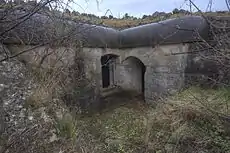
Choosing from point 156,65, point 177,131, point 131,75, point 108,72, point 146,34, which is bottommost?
point 177,131

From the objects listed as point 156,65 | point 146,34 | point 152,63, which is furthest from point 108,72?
point 146,34

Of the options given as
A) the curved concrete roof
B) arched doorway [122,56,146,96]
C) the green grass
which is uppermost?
the curved concrete roof

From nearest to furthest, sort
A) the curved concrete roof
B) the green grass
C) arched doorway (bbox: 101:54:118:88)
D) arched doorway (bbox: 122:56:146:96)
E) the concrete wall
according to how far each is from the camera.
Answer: the green grass, the curved concrete roof, the concrete wall, arched doorway (bbox: 122:56:146:96), arched doorway (bbox: 101:54:118:88)

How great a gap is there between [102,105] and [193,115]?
4173 mm

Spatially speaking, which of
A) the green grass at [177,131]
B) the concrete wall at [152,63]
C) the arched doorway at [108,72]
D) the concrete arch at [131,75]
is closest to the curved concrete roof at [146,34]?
the concrete wall at [152,63]

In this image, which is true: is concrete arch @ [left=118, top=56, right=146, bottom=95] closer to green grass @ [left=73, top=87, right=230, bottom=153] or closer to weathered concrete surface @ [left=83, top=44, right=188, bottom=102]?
weathered concrete surface @ [left=83, top=44, right=188, bottom=102]

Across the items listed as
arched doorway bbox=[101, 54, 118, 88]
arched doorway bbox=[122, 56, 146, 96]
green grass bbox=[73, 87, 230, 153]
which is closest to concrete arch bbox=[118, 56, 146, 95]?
arched doorway bbox=[122, 56, 146, 96]

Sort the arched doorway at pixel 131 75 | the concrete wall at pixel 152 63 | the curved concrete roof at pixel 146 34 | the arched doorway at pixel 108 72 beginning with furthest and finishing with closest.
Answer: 1. the arched doorway at pixel 108 72
2. the arched doorway at pixel 131 75
3. the concrete wall at pixel 152 63
4. the curved concrete roof at pixel 146 34

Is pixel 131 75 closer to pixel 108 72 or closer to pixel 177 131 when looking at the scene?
pixel 108 72

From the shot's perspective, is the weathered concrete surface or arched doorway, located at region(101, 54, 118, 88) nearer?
the weathered concrete surface

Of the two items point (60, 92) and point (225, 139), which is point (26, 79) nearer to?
point (60, 92)

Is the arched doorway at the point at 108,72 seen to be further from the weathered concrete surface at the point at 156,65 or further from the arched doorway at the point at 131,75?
the weathered concrete surface at the point at 156,65

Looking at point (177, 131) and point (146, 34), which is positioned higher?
point (146, 34)

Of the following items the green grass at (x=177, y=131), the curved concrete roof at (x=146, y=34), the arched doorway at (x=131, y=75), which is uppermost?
the curved concrete roof at (x=146, y=34)
